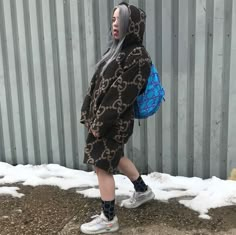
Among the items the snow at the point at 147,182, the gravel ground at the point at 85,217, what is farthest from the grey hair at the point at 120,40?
the snow at the point at 147,182

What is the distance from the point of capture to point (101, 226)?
12.2ft

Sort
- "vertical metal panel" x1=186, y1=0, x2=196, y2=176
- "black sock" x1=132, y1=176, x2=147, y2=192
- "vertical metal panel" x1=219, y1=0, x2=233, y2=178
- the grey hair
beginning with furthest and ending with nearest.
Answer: "vertical metal panel" x1=186, y1=0, x2=196, y2=176 < "vertical metal panel" x1=219, y1=0, x2=233, y2=178 < "black sock" x1=132, y1=176, x2=147, y2=192 < the grey hair

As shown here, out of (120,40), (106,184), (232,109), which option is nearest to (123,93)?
(120,40)

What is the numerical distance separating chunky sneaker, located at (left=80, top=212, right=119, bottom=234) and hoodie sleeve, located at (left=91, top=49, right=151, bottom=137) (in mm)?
806

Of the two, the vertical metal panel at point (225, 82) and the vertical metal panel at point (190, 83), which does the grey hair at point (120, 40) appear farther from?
the vertical metal panel at point (225, 82)

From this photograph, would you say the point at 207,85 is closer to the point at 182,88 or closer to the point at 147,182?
the point at 182,88

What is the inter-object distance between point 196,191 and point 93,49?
1.82 m

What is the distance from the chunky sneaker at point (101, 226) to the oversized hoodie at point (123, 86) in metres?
0.69

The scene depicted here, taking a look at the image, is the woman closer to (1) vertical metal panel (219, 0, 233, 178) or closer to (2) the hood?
(2) the hood

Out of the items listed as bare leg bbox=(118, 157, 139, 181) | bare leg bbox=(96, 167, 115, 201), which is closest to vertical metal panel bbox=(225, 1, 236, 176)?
bare leg bbox=(118, 157, 139, 181)

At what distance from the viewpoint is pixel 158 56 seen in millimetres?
4480

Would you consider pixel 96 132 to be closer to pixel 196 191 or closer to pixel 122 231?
pixel 122 231

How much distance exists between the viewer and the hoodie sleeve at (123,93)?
3.41 m

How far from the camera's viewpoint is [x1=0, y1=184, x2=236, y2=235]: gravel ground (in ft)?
12.4
